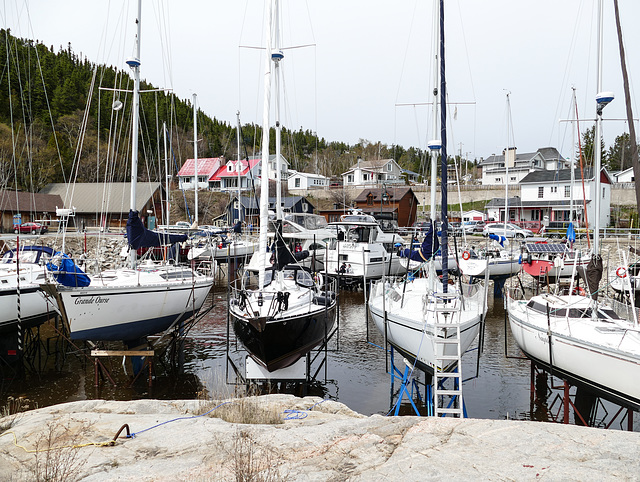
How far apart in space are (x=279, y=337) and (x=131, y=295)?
16.5ft

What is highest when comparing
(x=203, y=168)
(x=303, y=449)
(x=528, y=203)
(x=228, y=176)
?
(x=203, y=168)

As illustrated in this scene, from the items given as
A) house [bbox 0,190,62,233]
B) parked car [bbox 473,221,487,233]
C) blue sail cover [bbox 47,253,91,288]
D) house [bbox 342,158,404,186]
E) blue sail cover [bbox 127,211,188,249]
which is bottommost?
blue sail cover [bbox 47,253,91,288]

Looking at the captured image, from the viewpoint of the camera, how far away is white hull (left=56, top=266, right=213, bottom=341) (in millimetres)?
14109

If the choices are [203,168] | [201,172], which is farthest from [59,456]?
[203,168]

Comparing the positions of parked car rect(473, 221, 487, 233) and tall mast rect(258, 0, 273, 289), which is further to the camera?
parked car rect(473, 221, 487, 233)

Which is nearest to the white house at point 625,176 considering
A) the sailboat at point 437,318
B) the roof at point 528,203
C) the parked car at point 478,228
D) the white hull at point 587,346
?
the roof at point 528,203

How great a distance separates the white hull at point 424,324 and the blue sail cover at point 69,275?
8.65 meters

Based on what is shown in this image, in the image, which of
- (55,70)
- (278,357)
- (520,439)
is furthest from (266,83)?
(55,70)

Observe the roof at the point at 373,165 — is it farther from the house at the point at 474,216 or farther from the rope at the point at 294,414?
the rope at the point at 294,414

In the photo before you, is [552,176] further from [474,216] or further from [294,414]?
[294,414]

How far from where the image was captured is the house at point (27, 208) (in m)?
46.4

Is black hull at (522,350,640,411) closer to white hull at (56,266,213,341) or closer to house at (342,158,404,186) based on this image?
white hull at (56,266,213,341)

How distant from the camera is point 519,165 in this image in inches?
3226

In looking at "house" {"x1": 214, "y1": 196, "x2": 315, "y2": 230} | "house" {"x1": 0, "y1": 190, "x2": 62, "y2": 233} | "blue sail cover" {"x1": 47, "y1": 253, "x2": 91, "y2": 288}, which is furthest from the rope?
"house" {"x1": 214, "y1": 196, "x2": 315, "y2": 230}
